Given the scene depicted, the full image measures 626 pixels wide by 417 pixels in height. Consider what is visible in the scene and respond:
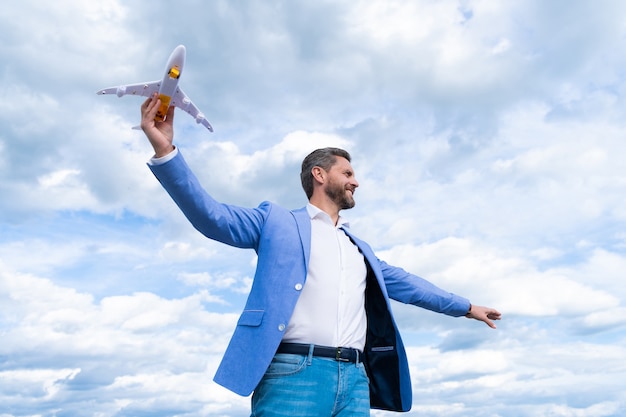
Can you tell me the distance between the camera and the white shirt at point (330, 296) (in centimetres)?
551

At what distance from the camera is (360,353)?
19.1ft

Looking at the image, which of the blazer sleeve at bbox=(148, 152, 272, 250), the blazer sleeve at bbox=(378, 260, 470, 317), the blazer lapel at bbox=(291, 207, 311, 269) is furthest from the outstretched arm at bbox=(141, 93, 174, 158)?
the blazer sleeve at bbox=(378, 260, 470, 317)

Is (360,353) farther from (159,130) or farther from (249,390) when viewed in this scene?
(159,130)

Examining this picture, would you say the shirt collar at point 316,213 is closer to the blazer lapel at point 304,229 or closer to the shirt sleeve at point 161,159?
the blazer lapel at point 304,229

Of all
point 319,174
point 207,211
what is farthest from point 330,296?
point 319,174

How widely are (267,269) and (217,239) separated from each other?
0.54 meters

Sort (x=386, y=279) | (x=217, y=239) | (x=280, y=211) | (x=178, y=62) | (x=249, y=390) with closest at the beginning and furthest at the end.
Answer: (x=249, y=390)
(x=217, y=239)
(x=280, y=211)
(x=178, y=62)
(x=386, y=279)

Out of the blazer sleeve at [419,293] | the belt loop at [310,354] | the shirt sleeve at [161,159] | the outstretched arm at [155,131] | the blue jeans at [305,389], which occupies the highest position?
the outstretched arm at [155,131]

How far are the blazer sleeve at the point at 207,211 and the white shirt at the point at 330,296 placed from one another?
0.63 metres

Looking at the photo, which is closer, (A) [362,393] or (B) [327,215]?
(A) [362,393]

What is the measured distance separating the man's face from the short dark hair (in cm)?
11

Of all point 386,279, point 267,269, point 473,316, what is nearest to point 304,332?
point 267,269

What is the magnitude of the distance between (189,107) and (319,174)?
163 centimetres

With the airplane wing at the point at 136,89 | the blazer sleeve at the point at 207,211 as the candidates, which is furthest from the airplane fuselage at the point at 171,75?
the blazer sleeve at the point at 207,211
